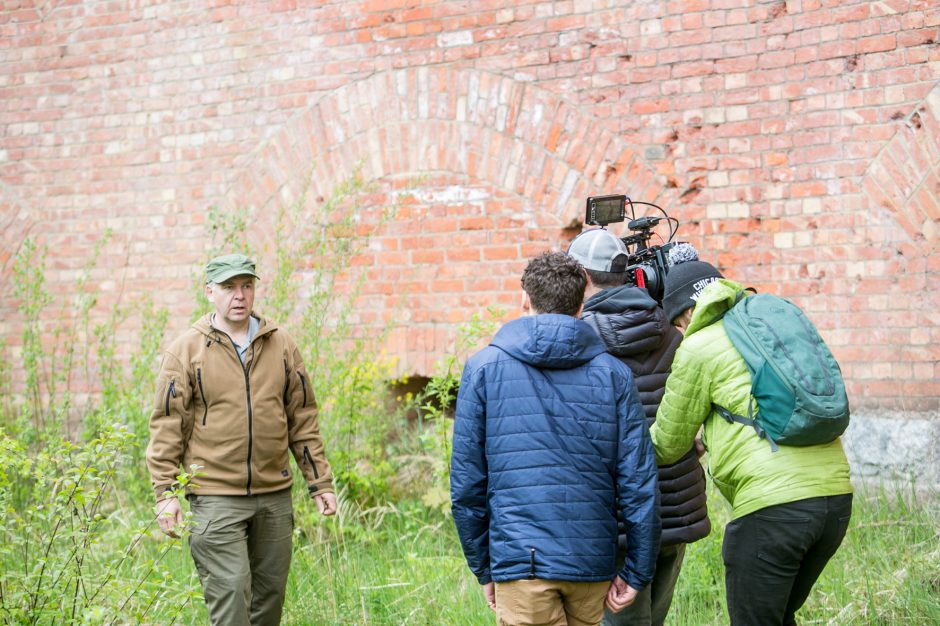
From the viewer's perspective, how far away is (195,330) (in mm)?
4023

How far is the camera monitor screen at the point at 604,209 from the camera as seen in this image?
4.08 m

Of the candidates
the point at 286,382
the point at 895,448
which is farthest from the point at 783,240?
the point at 286,382

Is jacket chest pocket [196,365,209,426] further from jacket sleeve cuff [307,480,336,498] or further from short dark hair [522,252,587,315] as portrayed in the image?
short dark hair [522,252,587,315]

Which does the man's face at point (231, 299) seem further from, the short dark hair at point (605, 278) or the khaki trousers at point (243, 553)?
the short dark hair at point (605, 278)

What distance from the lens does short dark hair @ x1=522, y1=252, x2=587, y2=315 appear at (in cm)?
289

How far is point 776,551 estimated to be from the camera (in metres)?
2.85

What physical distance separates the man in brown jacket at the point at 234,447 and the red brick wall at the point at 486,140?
2346 millimetres

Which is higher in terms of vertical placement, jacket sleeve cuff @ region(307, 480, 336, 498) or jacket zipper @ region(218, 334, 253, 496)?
jacket zipper @ region(218, 334, 253, 496)

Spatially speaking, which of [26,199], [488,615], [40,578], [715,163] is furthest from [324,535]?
[26,199]

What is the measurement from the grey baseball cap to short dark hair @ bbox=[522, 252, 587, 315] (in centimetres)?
34

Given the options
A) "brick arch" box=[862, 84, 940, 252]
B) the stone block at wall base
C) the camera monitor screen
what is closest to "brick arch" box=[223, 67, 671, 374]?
"brick arch" box=[862, 84, 940, 252]

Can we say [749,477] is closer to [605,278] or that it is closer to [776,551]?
[776,551]

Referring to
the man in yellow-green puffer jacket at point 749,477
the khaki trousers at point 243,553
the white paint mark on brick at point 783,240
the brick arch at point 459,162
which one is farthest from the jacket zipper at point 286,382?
the white paint mark on brick at point 783,240

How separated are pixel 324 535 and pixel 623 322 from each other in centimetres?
293
